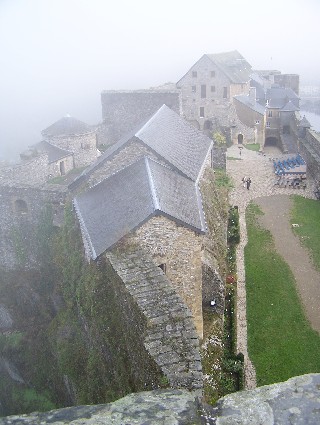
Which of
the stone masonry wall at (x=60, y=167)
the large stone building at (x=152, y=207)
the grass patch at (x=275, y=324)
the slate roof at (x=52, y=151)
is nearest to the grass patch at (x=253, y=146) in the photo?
the stone masonry wall at (x=60, y=167)

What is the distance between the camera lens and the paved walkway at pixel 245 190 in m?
15.5

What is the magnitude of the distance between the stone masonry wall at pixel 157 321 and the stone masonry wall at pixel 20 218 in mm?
8846

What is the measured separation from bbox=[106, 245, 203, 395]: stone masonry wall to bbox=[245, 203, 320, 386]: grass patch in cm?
528

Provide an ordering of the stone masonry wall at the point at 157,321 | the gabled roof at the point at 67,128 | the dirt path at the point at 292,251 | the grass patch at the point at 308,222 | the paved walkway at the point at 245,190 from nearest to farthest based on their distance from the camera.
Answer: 1. the stone masonry wall at the point at 157,321
2. the paved walkway at the point at 245,190
3. the dirt path at the point at 292,251
4. the grass patch at the point at 308,222
5. the gabled roof at the point at 67,128

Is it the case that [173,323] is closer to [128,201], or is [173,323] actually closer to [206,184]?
[128,201]

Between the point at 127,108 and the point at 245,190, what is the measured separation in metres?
13.0

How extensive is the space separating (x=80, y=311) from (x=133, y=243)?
3449mm

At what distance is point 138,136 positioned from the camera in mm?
18047

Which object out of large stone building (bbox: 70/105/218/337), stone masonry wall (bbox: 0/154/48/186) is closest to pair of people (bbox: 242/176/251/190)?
large stone building (bbox: 70/105/218/337)

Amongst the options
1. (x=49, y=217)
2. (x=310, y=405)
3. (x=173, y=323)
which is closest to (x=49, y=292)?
(x=49, y=217)

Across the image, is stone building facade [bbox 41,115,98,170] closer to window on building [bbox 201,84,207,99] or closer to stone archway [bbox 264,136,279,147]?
window on building [bbox 201,84,207,99]

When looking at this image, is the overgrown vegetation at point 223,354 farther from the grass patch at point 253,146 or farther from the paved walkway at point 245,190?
the grass patch at point 253,146

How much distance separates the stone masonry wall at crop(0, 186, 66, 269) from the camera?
815 inches

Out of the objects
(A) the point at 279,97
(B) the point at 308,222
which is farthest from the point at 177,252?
(A) the point at 279,97
